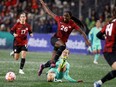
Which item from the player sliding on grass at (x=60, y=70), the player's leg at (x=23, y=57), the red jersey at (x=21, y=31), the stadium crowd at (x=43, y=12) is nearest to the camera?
the player sliding on grass at (x=60, y=70)

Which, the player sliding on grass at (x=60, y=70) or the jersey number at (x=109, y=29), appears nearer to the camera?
the jersey number at (x=109, y=29)

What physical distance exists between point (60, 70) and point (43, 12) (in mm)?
21109

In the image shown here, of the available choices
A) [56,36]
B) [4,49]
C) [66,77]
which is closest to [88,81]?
[66,77]

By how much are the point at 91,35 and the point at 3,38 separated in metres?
10.1

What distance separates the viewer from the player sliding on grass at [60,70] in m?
15.4

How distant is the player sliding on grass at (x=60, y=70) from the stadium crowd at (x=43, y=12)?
17.7 metres

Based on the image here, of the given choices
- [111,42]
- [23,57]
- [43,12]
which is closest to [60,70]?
[111,42]

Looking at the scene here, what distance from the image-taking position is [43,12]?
1427 inches

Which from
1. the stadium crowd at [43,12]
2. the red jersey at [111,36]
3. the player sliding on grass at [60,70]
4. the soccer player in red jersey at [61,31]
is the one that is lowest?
the stadium crowd at [43,12]

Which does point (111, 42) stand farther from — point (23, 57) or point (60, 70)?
point (23, 57)

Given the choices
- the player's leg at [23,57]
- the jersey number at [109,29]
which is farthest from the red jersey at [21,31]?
the jersey number at [109,29]

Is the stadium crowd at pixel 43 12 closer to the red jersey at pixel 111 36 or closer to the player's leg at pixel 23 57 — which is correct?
the player's leg at pixel 23 57

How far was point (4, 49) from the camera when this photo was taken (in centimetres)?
3509

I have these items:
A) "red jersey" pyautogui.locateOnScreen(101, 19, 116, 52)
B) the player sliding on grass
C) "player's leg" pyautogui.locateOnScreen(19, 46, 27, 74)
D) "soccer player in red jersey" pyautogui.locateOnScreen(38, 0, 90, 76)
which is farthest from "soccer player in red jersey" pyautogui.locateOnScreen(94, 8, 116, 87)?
"player's leg" pyautogui.locateOnScreen(19, 46, 27, 74)
